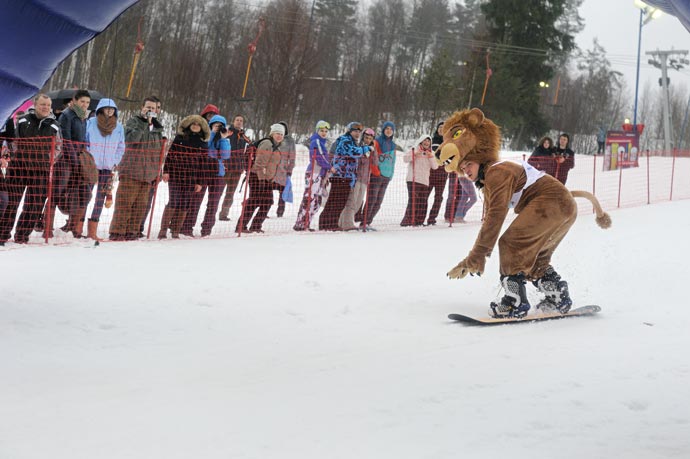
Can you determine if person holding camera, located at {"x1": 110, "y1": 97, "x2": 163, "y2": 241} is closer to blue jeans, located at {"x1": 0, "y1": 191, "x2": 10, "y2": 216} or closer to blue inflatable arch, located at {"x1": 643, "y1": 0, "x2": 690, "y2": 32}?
blue jeans, located at {"x1": 0, "y1": 191, "x2": 10, "y2": 216}

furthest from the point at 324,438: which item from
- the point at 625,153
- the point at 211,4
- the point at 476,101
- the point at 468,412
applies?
the point at 211,4

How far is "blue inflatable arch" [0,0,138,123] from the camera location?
4.62 m

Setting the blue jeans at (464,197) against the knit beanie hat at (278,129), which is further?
the blue jeans at (464,197)

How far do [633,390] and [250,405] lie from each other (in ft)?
6.95

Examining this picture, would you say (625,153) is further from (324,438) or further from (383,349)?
(324,438)

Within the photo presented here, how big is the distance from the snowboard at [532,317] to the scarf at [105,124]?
15.9ft

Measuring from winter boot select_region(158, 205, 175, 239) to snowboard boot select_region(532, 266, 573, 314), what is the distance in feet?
16.2

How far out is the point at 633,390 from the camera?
13.8 ft

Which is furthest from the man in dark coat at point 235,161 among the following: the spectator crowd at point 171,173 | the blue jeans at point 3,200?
the blue jeans at point 3,200

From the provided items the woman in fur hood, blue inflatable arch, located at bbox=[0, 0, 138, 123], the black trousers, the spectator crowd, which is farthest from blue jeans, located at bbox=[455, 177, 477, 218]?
blue inflatable arch, located at bbox=[0, 0, 138, 123]

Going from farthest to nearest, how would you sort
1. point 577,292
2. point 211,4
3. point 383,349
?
1. point 211,4
2. point 577,292
3. point 383,349

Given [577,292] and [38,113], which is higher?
[38,113]

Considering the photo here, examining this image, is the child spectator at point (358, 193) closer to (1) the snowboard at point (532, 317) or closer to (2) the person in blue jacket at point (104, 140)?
(2) the person in blue jacket at point (104, 140)

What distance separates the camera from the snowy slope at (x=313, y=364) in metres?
3.29
